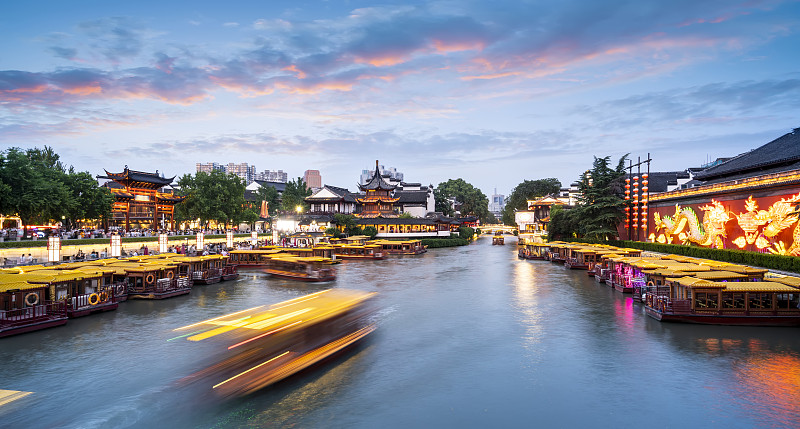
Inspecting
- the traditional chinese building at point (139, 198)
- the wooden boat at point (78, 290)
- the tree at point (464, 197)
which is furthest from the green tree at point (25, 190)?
the tree at point (464, 197)

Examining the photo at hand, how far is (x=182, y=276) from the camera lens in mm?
34469

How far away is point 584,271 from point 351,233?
49162 millimetres

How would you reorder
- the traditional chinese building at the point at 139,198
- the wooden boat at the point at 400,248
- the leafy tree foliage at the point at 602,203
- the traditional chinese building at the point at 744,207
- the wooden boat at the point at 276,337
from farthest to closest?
the wooden boat at the point at 400,248 → the traditional chinese building at the point at 139,198 → the leafy tree foliage at the point at 602,203 → the traditional chinese building at the point at 744,207 → the wooden boat at the point at 276,337

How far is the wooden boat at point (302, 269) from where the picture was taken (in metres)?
41.0

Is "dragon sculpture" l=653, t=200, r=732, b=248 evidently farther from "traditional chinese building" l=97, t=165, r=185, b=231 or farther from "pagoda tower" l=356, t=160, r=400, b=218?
"traditional chinese building" l=97, t=165, r=185, b=231

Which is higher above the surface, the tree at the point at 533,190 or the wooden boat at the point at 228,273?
the tree at the point at 533,190

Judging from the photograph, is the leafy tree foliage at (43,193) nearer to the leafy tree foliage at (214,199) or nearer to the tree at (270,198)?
the leafy tree foliage at (214,199)

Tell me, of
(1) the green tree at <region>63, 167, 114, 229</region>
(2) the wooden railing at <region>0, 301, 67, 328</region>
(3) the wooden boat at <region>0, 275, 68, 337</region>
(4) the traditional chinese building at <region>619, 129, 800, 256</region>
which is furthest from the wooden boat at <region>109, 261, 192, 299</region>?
(4) the traditional chinese building at <region>619, 129, 800, 256</region>

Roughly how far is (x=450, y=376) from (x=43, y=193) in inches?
1809

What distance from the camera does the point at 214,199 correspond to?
71.3 m

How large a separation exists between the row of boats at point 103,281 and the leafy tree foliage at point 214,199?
2036 cm

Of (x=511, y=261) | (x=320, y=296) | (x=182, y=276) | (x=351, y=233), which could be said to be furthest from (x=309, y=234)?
(x=320, y=296)

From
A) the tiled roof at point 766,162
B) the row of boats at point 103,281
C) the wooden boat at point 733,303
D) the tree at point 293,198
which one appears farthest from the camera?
the tree at point 293,198

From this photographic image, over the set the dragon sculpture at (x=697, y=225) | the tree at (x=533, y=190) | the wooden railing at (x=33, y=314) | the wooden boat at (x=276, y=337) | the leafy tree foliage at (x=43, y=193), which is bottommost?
the wooden boat at (x=276, y=337)
